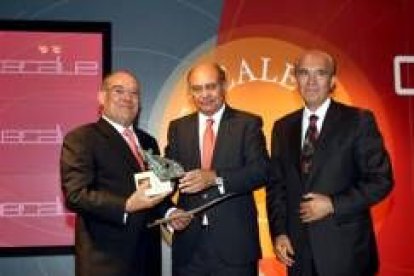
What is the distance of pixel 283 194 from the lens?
309cm

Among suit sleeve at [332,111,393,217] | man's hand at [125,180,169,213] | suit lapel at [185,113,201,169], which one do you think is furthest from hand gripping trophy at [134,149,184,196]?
suit sleeve at [332,111,393,217]

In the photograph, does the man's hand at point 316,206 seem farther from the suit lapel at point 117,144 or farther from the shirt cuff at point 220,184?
the suit lapel at point 117,144

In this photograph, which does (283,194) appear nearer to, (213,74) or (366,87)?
(213,74)

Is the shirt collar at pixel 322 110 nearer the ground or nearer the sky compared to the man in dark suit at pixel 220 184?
nearer the sky

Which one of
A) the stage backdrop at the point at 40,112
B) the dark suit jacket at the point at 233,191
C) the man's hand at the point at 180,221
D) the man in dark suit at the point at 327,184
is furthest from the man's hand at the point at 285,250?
the stage backdrop at the point at 40,112

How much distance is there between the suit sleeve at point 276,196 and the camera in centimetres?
307

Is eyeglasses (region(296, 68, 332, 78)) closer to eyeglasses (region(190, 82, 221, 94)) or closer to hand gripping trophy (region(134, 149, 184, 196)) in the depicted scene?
eyeglasses (region(190, 82, 221, 94))

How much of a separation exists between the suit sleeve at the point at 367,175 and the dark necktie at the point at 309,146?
0.19 meters

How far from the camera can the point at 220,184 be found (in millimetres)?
2924

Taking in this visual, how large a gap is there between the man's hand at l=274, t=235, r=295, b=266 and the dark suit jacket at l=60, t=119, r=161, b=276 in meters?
0.64

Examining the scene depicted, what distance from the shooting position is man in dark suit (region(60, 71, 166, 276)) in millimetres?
2858

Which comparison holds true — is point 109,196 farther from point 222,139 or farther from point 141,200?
point 222,139

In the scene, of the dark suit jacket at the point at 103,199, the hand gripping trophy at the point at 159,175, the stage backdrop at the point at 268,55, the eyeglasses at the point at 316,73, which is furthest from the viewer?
the stage backdrop at the point at 268,55

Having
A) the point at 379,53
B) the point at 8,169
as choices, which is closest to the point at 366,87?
the point at 379,53
